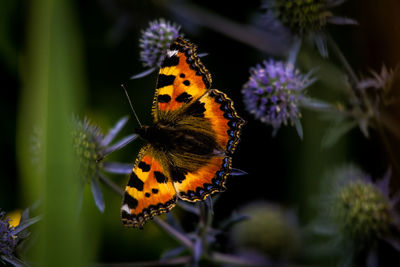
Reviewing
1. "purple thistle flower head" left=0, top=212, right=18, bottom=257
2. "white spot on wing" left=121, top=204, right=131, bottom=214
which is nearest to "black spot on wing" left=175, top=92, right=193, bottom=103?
"white spot on wing" left=121, top=204, right=131, bottom=214

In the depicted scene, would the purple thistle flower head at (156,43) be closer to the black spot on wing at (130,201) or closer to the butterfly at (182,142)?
the butterfly at (182,142)

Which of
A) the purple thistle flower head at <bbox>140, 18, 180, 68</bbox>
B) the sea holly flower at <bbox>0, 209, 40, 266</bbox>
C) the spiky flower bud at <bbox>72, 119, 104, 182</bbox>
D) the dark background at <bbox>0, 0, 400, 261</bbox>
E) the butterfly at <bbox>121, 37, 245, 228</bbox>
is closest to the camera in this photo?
the sea holly flower at <bbox>0, 209, 40, 266</bbox>

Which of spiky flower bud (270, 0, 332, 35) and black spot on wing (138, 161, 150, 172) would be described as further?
spiky flower bud (270, 0, 332, 35)

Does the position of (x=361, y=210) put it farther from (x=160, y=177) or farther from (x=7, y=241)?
(x=7, y=241)

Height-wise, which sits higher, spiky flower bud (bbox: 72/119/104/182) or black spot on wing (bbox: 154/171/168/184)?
spiky flower bud (bbox: 72/119/104/182)

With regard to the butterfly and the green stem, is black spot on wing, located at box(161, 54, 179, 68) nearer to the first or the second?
the butterfly

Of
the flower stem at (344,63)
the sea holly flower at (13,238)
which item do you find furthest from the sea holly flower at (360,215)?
the sea holly flower at (13,238)

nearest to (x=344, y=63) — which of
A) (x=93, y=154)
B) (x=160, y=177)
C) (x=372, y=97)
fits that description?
(x=372, y=97)

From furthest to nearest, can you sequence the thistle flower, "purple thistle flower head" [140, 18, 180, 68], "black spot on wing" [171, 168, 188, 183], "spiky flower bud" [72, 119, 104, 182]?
the thistle flower
"purple thistle flower head" [140, 18, 180, 68]
"spiky flower bud" [72, 119, 104, 182]
"black spot on wing" [171, 168, 188, 183]
